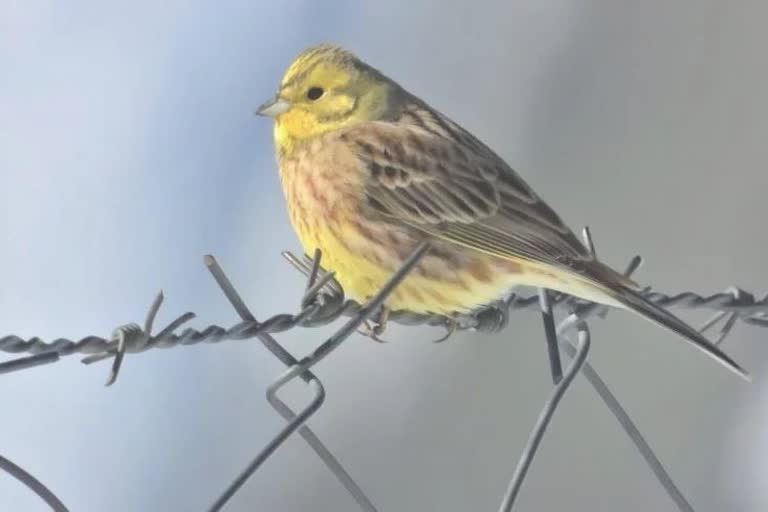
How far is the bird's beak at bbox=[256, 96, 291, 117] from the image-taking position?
11.1 feet

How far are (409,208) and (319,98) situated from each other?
1.39ft

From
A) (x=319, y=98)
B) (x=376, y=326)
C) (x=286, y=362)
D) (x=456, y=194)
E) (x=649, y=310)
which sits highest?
(x=319, y=98)

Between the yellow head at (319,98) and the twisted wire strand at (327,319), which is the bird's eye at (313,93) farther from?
the twisted wire strand at (327,319)

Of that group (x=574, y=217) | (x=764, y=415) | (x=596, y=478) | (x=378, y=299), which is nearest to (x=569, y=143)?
(x=574, y=217)

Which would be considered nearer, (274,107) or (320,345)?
(320,345)

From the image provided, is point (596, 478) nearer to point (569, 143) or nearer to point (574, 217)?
point (574, 217)

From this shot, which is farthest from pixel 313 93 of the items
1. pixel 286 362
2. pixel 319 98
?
pixel 286 362

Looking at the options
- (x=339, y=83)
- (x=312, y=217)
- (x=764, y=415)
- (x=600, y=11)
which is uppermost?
(x=600, y=11)

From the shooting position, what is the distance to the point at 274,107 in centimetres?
338

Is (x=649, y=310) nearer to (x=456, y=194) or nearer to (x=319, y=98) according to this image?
(x=456, y=194)

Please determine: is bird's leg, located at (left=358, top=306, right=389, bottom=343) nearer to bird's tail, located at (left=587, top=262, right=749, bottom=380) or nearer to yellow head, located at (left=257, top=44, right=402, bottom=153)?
bird's tail, located at (left=587, top=262, right=749, bottom=380)

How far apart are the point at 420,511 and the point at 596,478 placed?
81 centimetres

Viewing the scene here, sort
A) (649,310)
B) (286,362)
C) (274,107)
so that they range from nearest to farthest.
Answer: (286,362) < (649,310) < (274,107)

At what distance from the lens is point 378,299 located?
2125 mm
